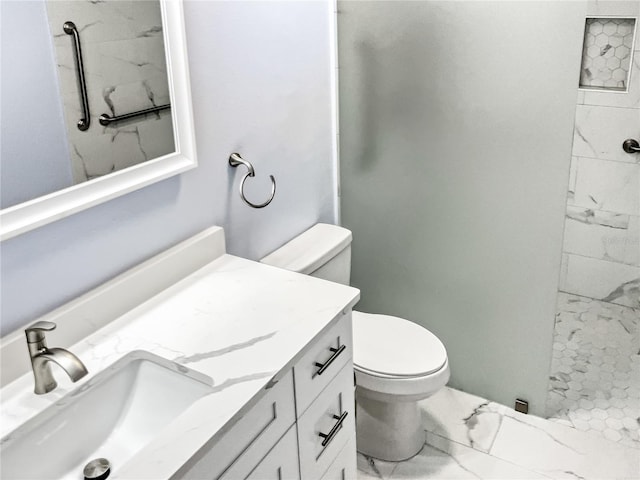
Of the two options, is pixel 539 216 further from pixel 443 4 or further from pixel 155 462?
pixel 155 462

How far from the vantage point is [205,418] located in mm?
1229

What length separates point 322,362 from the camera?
157 cm

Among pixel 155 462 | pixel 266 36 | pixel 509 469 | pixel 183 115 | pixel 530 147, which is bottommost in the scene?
pixel 509 469

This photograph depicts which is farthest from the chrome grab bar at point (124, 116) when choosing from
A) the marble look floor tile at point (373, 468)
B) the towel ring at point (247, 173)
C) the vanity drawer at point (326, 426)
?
the marble look floor tile at point (373, 468)

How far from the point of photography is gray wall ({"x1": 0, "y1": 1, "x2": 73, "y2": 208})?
128cm

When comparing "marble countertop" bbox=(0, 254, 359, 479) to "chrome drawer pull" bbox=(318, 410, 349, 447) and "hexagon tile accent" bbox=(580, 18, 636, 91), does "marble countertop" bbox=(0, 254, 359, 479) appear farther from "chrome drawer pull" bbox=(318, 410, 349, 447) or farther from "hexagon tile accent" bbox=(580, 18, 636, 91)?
"hexagon tile accent" bbox=(580, 18, 636, 91)

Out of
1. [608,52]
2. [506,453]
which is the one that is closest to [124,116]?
[506,453]

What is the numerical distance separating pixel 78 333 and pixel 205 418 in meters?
0.42

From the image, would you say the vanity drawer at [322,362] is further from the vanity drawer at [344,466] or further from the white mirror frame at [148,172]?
the white mirror frame at [148,172]

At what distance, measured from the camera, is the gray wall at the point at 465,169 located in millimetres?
2000

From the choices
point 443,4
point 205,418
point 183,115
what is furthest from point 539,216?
point 205,418

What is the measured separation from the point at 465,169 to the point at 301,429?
1074 millimetres

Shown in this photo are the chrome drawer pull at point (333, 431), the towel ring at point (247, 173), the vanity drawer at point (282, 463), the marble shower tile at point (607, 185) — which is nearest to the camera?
the vanity drawer at point (282, 463)

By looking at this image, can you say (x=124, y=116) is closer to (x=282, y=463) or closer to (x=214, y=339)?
(x=214, y=339)
